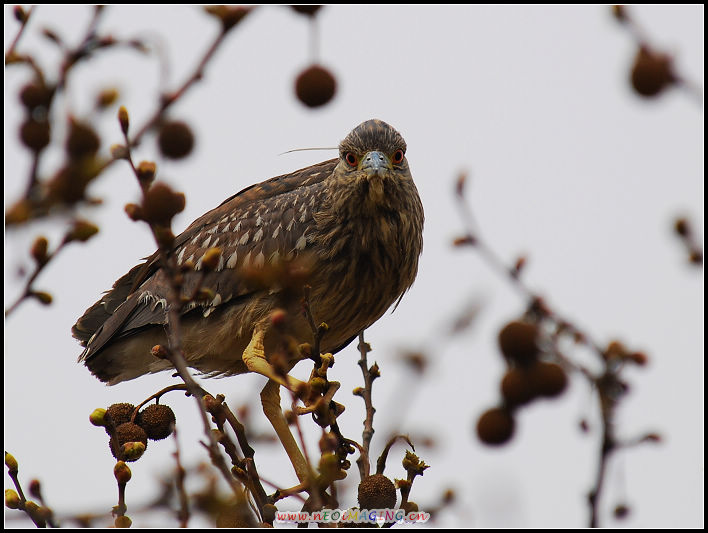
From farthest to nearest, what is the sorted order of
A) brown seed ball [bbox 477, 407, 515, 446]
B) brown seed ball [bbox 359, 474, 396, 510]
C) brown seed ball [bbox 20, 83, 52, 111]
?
1. brown seed ball [bbox 359, 474, 396, 510]
2. brown seed ball [bbox 477, 407, 515, 446]
3. brown seed ball [bbox 20, 83, 52, 111]

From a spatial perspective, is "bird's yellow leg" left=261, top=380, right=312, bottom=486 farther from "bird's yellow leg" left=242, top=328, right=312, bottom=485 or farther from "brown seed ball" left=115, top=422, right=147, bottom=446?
"brown seed ball" left=115, top=422, right=147, bottom=446

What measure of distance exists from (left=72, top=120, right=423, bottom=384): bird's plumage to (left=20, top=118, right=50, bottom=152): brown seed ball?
3.02m

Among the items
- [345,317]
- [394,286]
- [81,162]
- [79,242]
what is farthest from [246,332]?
[81,162]

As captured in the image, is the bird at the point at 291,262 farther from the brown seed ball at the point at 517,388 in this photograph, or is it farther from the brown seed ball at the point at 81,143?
the brown seed ball at the point at 81,143

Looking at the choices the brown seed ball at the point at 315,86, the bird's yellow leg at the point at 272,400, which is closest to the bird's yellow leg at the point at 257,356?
the bird's yellow leg at the point at 272,400

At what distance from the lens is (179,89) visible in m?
2.02

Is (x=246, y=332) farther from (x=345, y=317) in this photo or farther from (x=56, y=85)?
(x=56, y=85)

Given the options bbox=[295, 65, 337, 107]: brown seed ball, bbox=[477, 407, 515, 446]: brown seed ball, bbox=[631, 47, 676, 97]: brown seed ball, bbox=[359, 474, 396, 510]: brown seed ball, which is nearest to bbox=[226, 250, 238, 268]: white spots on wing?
bbox=[359, 474, 396, 510]: brown seed ball

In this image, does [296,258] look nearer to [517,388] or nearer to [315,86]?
[315,86]

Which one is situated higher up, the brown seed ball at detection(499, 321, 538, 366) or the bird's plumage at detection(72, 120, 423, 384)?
the bird's plumage at detection(72, 120, 423, 384)

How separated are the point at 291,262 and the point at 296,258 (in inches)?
15.0

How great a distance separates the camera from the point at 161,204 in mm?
2396

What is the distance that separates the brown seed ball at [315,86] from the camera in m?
2.96

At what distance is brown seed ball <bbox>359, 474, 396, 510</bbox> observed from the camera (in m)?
3.25
